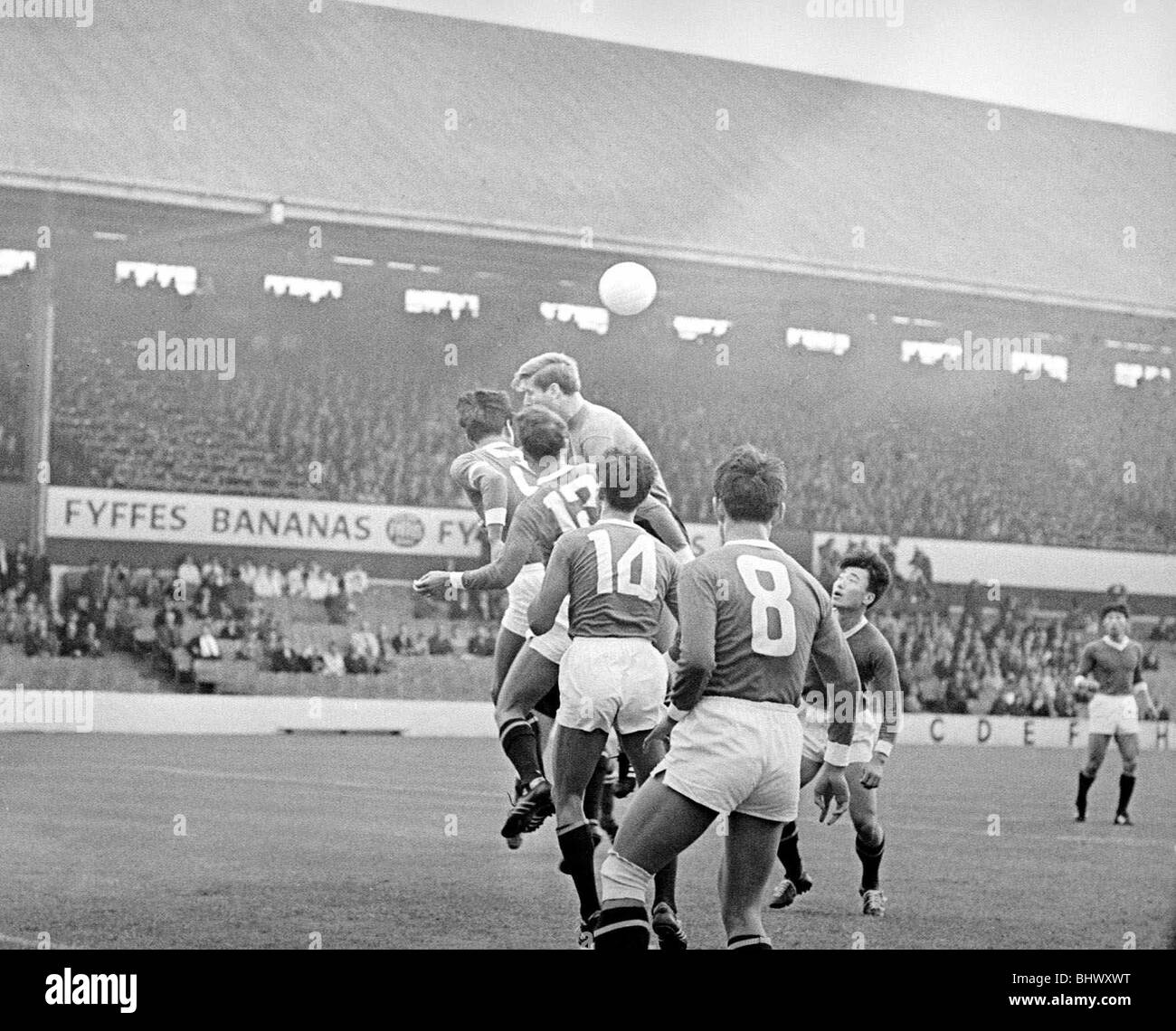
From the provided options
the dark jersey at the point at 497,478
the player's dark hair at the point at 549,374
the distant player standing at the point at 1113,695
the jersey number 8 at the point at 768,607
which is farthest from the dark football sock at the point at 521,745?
the distant player standing at the point at 1113,695

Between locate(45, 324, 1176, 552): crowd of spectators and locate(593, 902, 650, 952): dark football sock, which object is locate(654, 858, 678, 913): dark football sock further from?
locate(45, 324, 1176, 552): crowd of spectators

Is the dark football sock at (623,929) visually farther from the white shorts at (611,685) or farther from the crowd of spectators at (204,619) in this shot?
the crowd of spectators at (204,619)

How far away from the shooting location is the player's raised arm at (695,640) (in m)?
5.98

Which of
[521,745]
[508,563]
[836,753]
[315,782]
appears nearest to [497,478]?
[508,563]

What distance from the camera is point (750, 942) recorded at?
5.98 metres

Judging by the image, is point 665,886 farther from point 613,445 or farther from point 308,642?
point 308,642

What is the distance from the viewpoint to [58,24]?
27844mm

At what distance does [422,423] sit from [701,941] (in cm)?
2246

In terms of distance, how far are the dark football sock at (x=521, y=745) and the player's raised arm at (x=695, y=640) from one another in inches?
89.8
